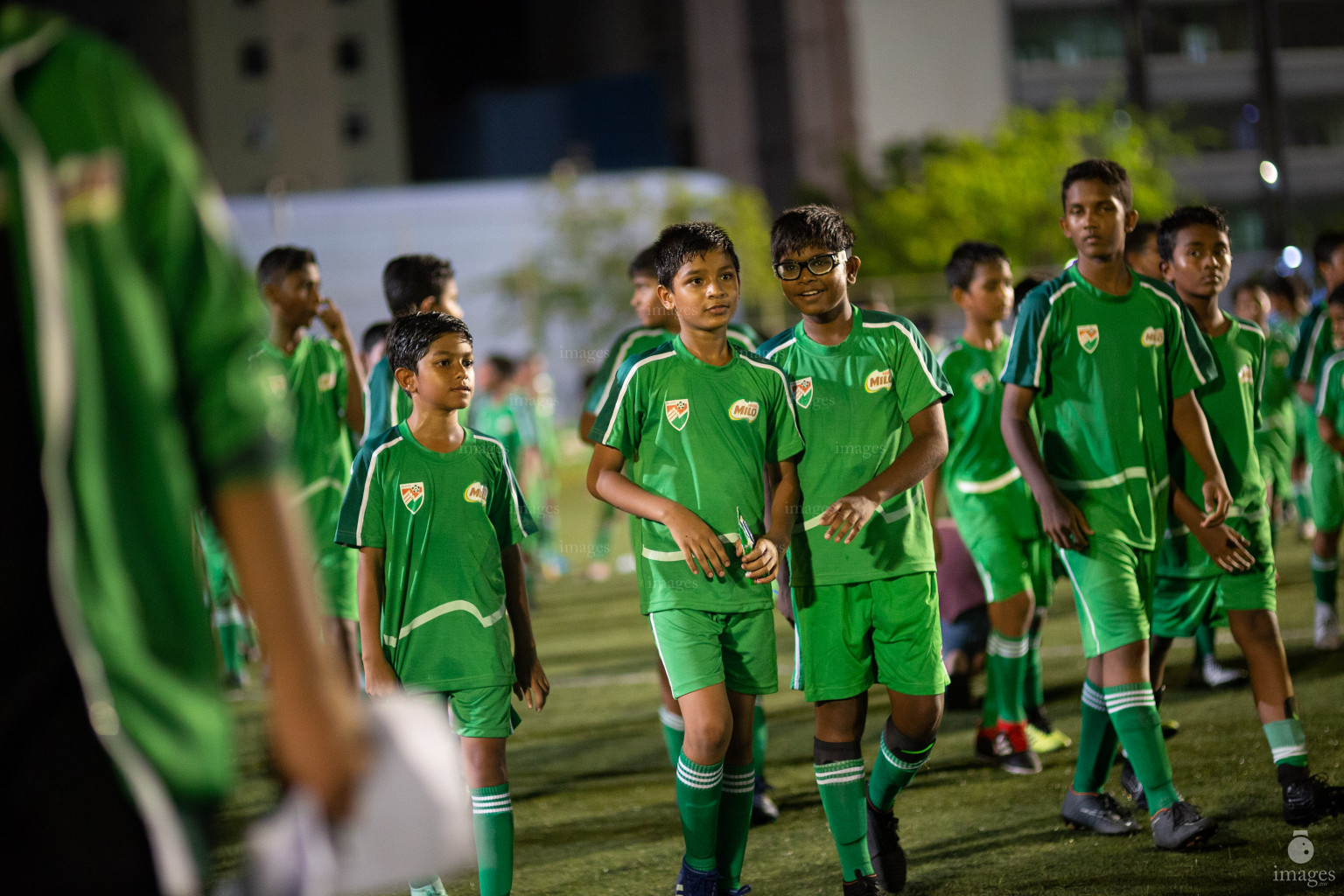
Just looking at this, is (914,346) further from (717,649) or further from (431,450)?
(431,450)

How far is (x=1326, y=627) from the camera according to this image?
7.50 m

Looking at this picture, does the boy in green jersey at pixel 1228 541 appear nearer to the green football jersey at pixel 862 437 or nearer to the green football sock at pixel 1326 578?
the green football jersey at pixel 862 437

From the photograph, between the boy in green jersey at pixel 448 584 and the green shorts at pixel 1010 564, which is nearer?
the boy in green jersey at pixel 448 584

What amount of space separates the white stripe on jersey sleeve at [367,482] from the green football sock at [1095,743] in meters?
2.55

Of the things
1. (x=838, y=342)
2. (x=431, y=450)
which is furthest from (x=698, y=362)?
(x=431, y=450)

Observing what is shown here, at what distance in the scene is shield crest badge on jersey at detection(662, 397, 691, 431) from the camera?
409 centimetres

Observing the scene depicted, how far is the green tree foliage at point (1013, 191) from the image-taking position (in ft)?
115

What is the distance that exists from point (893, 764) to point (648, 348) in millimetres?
1880

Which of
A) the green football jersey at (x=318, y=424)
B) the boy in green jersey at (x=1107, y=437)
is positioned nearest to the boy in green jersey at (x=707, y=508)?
the boy in green jersey at (x=1107, y=437)

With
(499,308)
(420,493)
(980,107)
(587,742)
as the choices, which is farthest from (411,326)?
(980,107)

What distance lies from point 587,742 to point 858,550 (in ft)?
10.2

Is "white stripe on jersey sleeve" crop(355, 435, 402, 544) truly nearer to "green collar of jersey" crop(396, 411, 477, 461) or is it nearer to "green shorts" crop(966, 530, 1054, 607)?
"green collar of jersey" crop(396, 411, 477, 461)

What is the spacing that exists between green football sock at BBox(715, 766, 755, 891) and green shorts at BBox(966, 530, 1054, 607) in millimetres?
2135

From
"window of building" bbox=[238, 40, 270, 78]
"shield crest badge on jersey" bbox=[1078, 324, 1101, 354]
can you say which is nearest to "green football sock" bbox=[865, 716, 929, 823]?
"shield crest badge on jersey" bbox=[1078, 324, 1101, 354]
